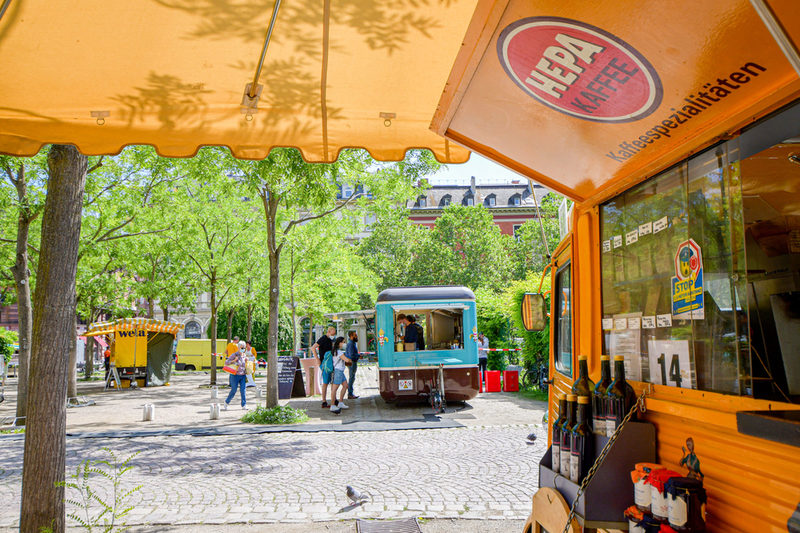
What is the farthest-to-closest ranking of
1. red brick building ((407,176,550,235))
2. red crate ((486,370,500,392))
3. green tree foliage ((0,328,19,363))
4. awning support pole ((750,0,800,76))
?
red brick building ((407,176,550,235)) → green tree foliage ((0,328,19,363)) → red crate ((486,370,500,392)) → awning support pole ((750,0,800,76))

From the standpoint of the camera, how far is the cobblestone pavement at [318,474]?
20.5 ft

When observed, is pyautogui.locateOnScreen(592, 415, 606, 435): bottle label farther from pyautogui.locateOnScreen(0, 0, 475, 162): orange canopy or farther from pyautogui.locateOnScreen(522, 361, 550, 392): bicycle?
pyautogui.locateOnScreen(522, 361, 550, 392): bicycle

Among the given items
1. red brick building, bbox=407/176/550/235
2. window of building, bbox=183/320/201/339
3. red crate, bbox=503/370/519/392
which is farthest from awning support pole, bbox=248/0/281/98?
window of building, bbox=183/320/201/339

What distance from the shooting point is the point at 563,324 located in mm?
4586

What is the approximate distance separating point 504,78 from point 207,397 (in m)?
19.2

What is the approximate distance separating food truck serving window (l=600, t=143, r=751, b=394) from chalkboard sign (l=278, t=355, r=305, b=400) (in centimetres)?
1448

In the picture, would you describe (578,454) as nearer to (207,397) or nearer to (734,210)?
(734,210)

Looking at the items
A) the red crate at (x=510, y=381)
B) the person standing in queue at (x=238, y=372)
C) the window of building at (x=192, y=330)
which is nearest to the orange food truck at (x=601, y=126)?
the person standing in queue at (x=238, y=372)

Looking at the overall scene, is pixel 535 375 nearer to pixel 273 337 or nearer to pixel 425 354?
pixel 425 354

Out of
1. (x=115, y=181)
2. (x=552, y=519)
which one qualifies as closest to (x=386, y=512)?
(x=552, y=519)

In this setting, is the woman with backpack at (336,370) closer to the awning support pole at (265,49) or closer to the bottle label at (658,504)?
the awning support pole at (265,49)

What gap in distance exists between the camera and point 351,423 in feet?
40.6

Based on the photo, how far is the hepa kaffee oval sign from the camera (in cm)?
208

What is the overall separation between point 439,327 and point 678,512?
13.2 m
